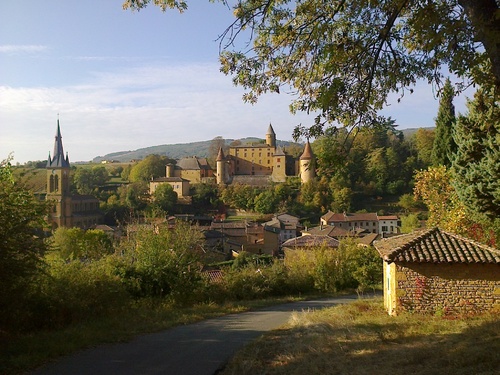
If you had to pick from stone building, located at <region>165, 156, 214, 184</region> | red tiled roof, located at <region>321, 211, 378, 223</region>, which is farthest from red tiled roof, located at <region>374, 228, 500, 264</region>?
stone building, located at <region>165, 156, 214, 184</region>

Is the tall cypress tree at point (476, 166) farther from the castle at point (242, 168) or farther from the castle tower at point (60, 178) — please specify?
the castle at point (242, 168)

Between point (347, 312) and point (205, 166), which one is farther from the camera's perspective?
point (205, 166)

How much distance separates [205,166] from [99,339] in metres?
111

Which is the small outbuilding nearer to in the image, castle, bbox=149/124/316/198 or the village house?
the village house

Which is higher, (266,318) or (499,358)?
(499,358)

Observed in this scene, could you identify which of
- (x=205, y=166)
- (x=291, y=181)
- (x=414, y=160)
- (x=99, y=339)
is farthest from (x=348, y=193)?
(x=99, y=339)

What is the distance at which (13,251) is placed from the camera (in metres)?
10.6

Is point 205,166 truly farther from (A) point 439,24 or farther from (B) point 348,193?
(A) point 439,24

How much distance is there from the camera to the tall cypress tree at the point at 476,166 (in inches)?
645

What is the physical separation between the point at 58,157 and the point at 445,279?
86.7 meters

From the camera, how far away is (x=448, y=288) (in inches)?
581

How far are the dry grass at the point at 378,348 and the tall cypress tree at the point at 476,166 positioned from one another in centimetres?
481

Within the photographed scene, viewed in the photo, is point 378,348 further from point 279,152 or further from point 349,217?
point 279,152

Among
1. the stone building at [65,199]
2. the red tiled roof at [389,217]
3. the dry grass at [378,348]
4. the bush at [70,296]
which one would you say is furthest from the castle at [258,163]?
the dry grass at [378,348]
